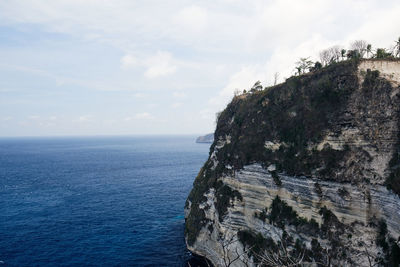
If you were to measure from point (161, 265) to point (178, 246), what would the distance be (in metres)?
6.71

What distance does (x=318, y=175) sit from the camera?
105 feet

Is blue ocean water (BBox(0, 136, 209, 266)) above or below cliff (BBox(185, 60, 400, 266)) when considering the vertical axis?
below

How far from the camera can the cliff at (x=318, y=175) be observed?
1129 inches

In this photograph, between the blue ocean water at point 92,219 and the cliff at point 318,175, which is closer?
the cliff at point 318,175

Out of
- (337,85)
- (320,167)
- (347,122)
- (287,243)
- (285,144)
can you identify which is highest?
(337,85)

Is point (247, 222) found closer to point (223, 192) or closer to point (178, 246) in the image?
point (223, 192)

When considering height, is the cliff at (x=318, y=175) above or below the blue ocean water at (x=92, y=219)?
above

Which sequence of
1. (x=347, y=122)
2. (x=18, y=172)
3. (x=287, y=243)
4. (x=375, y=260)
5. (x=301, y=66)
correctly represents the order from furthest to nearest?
(x=18, y=172) < (x=301, y=66) < (x=287, y=243) < (x=347, y=122) < (x=375, y=260)

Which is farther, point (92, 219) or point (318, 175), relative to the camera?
point (92, 219)

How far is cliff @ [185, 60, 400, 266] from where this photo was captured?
1129 inches

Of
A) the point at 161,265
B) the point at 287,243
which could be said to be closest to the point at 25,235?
the point at 161,265

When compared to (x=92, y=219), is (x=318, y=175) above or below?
above

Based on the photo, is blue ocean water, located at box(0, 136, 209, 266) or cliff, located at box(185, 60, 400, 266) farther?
blue ocean water, located at box(0, 136, 209, 266)

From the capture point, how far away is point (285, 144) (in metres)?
37.7
